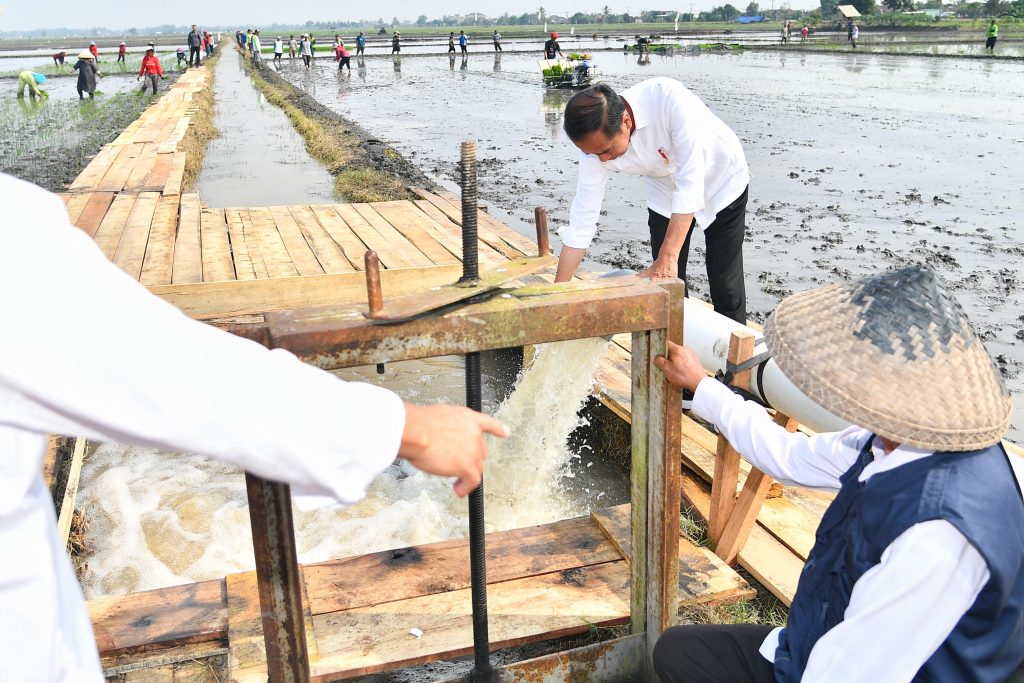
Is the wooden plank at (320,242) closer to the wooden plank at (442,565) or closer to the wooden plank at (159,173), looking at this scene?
the wooden plank at (159,173)

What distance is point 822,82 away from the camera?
26031 millimetres

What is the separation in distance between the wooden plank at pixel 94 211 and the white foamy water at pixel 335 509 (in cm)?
318

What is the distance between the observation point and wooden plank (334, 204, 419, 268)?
246 inches

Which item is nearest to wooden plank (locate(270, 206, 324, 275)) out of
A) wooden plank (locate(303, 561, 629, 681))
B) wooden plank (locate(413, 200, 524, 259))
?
wooden plank (locate(413, 200, 524, 259))

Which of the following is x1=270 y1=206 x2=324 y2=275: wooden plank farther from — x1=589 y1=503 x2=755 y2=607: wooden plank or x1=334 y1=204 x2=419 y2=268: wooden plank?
x1=589 y1=503 x2=755 y2=607: wooden plank

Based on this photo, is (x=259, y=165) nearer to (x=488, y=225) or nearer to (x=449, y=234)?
(x=488, y=225)

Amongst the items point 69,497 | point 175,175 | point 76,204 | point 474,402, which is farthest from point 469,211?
point 175,175

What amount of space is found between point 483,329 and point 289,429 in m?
0.82

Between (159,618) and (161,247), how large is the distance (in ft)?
15.3

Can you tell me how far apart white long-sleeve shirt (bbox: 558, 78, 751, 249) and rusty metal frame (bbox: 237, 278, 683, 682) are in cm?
193

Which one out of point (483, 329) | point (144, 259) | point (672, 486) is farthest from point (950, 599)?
point (144, 259)

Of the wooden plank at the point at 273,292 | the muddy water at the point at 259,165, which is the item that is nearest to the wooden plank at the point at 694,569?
the wooden plank at the point at 273,292

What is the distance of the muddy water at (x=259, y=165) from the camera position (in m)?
12.0

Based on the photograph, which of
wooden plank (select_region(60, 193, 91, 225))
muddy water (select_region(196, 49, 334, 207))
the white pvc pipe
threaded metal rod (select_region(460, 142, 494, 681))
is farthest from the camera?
muddy water (select_region(196, 49, 334, 207))
